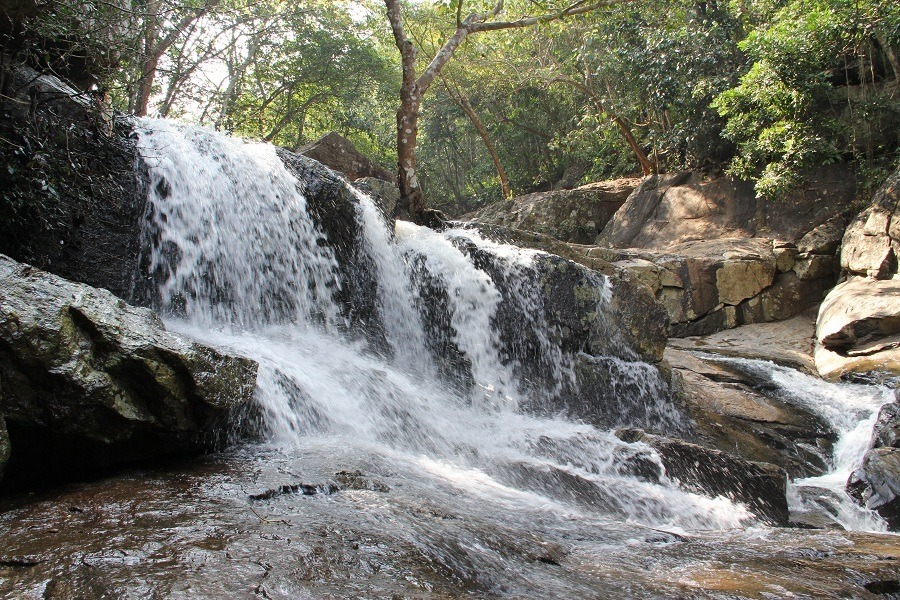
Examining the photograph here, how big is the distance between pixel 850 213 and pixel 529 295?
890 centimetres

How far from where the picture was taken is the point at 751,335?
1223cm

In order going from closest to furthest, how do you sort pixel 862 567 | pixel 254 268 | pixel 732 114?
pixel 862 567 < pixel 254 268 < pixel 732 114

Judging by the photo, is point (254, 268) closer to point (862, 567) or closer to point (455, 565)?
point (455, 565)

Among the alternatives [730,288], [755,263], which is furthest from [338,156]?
[755,263]

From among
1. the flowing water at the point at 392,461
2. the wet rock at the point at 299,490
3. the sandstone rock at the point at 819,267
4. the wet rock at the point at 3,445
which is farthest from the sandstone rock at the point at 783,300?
the wet rock at the point at 3,445

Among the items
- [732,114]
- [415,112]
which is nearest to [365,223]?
[415,112]

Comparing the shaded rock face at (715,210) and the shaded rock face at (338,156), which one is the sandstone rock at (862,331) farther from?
the shaded rock face at (338,156)

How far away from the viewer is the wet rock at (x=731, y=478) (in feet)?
17.8

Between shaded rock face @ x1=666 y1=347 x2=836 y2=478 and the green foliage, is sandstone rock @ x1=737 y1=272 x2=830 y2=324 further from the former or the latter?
shaded rock face @ x1=666 y1=347 x2=836 y2=478

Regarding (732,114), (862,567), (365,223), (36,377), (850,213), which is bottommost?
(862,567)

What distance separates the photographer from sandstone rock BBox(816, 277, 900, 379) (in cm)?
944

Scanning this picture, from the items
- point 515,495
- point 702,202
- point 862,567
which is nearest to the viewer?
point 862,567

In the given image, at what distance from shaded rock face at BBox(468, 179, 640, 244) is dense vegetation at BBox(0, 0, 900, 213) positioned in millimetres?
1532

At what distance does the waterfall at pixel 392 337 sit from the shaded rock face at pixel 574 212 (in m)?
8.36
